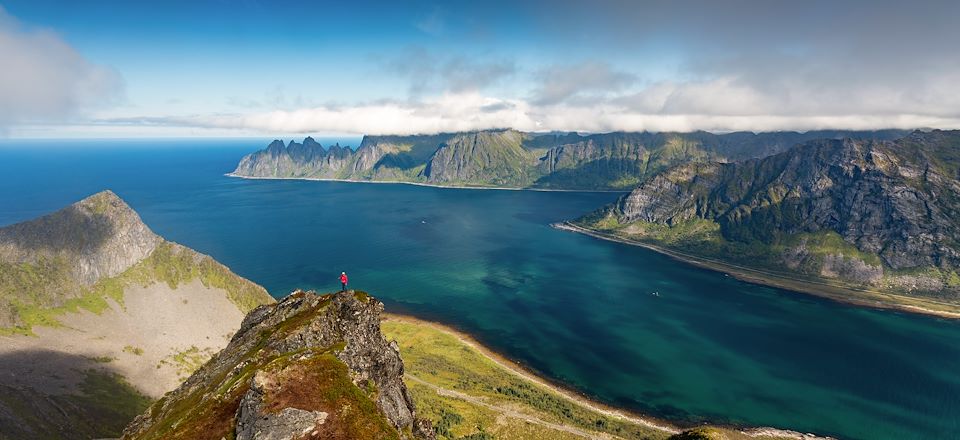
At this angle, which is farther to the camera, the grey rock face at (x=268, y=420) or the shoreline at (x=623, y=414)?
the shoreline at (x=623, y=414)

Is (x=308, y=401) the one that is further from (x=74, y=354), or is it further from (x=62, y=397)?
(x=74, y=354)

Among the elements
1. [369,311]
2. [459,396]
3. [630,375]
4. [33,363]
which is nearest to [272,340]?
[369,311]

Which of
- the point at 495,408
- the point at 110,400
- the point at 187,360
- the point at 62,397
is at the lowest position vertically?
the point at 187,360

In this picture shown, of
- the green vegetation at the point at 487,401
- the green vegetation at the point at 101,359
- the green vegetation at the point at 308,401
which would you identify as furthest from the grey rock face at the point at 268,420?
the green vegetation at the point at 101,359

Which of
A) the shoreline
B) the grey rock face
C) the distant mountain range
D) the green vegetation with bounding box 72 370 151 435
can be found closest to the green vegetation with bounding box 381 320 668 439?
the shoreline

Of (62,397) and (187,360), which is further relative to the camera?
(187,360)

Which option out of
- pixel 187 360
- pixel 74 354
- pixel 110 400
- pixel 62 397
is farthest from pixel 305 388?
pixel 74 354

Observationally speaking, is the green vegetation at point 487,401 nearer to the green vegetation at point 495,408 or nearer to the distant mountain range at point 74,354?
the green vegetation at point 495,408
